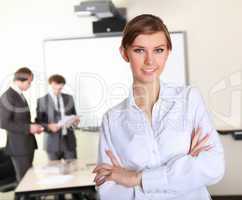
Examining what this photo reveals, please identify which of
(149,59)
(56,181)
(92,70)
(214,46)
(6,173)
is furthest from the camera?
(92,70)

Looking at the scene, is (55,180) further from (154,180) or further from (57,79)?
(154,180)

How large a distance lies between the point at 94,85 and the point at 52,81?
428mm

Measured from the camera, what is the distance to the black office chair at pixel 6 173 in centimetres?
339

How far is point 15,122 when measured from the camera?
3.52 meters

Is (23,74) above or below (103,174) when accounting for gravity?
above

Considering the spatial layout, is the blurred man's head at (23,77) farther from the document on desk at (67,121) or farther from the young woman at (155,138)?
the young woman at (155,138)

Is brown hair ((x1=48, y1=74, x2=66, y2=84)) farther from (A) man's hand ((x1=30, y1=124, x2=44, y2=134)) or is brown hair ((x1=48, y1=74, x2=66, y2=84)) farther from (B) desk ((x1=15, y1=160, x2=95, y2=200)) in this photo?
(B) desk ((x1=15, y1=160, x2=95, y2=200))

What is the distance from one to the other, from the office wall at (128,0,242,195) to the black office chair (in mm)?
1855

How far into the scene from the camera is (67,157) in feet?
12.0

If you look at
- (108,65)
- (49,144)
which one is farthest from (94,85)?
(49,144)

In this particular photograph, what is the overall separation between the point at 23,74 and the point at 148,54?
2775 mm

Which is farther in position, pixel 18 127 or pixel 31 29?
pixel 31 29

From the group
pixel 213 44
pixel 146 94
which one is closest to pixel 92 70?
pixel 213 44

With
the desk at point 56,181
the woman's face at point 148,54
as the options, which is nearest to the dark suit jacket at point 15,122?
the desk at point 56,181
